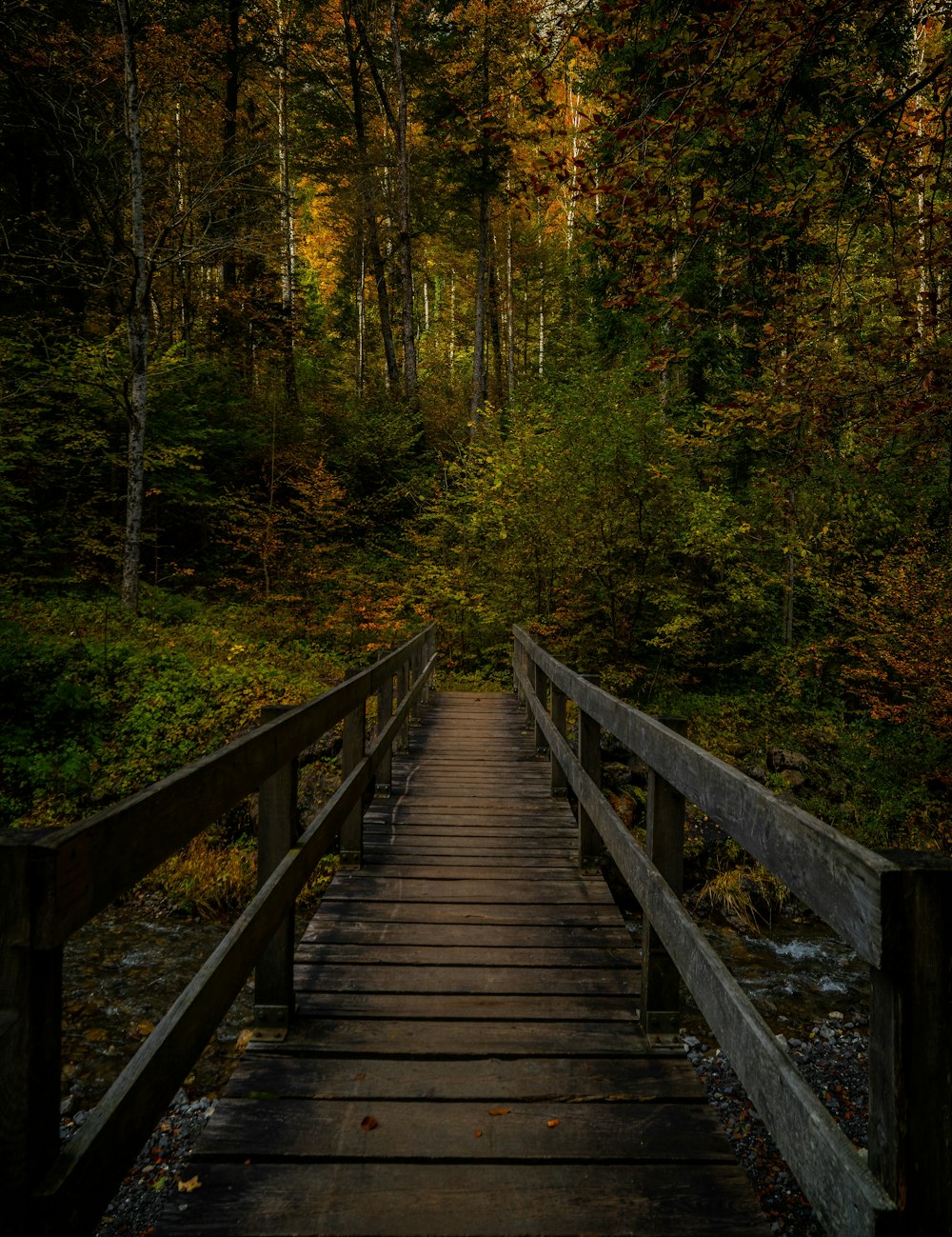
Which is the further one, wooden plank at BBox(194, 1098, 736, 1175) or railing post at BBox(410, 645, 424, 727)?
railing post at BBox(410, 645, 424, 727)

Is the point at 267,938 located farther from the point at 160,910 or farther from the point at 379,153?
the point at 379,153

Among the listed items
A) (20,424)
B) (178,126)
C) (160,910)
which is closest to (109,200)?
(20,424)

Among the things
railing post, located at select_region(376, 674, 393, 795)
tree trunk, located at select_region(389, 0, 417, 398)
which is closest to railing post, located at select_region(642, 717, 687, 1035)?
railing post, located at select_region(376, 674, 393, 795)

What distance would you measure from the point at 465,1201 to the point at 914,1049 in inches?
54.5

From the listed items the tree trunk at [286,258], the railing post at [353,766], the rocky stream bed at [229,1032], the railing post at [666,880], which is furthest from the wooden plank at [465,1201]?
the tree trunk at [286,258]

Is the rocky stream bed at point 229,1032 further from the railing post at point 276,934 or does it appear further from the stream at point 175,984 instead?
the railing post at point 276,934

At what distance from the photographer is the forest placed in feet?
14.5

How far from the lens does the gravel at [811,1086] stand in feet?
13.6

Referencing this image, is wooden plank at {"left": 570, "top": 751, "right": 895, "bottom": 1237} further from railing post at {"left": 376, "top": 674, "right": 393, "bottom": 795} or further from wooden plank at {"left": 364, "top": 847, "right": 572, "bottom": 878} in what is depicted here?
railing post at {"left": 376, "top": 674, "right": 393, "bottom": 795}

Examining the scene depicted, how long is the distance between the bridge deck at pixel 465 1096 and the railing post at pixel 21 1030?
37.5 inches

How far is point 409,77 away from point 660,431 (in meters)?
16.9

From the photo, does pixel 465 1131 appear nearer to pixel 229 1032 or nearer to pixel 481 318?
pixel 229 1032

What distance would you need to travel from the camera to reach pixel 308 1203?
176cm

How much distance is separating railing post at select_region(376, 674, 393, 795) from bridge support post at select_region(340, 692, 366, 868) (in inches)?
35.5
